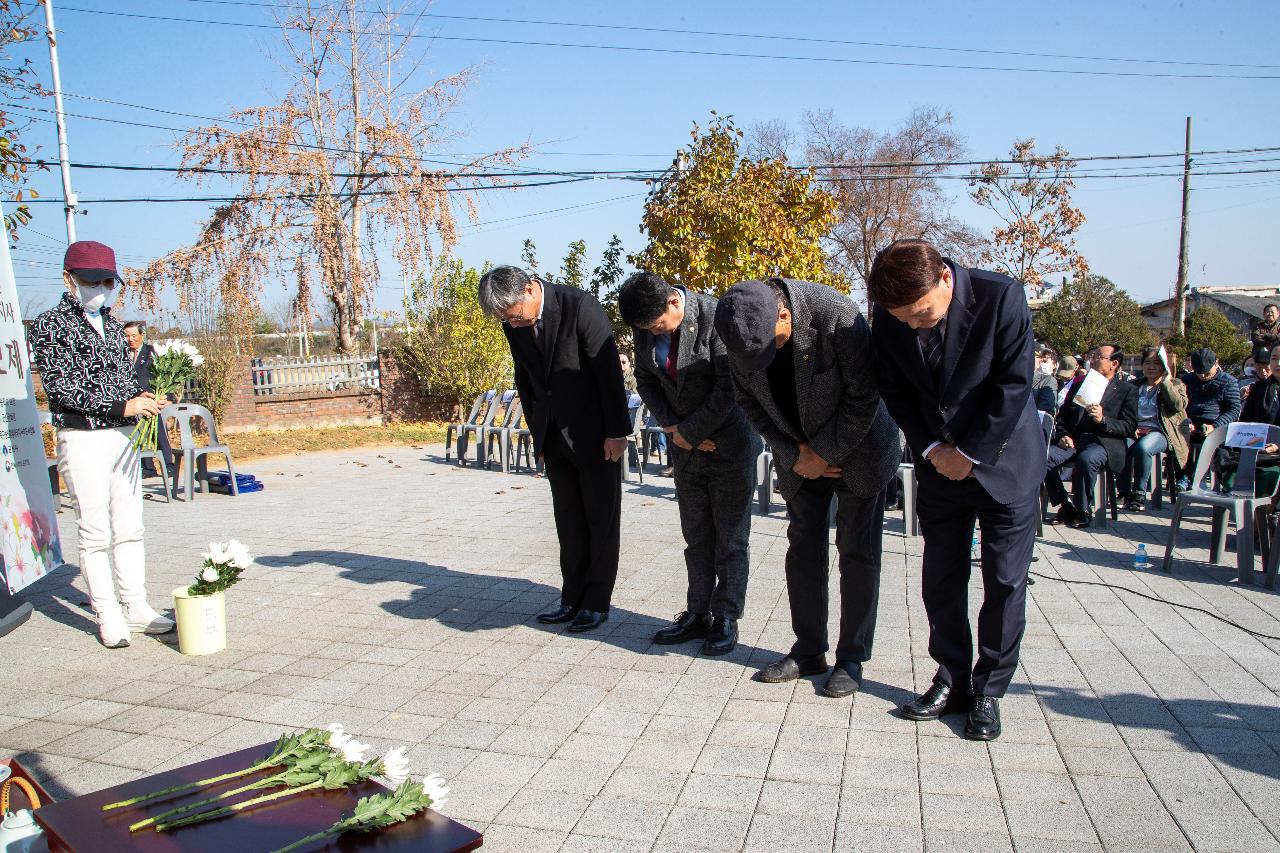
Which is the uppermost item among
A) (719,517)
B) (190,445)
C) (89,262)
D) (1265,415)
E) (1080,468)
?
(89,262)

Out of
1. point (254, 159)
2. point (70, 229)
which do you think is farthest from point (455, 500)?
point (254, 159)

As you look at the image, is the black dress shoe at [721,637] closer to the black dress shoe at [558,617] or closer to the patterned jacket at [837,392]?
the black dress shoe at [558,617]

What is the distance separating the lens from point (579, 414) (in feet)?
15.6

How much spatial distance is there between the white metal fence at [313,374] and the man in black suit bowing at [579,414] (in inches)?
580

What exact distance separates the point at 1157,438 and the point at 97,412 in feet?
29.9

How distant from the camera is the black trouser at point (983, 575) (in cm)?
343

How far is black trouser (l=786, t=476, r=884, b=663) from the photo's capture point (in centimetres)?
382

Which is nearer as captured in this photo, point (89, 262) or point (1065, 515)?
point (89, 262)

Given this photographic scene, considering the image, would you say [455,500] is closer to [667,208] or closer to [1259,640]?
[667,208]

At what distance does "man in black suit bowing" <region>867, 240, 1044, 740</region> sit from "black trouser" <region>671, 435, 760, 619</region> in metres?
0.97

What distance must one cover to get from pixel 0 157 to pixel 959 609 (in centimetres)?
504

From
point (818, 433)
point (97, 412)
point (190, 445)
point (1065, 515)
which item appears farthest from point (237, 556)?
point (1065, 515)

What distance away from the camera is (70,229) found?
1719 centimetres

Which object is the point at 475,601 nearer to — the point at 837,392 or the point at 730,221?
the point at 837,392
